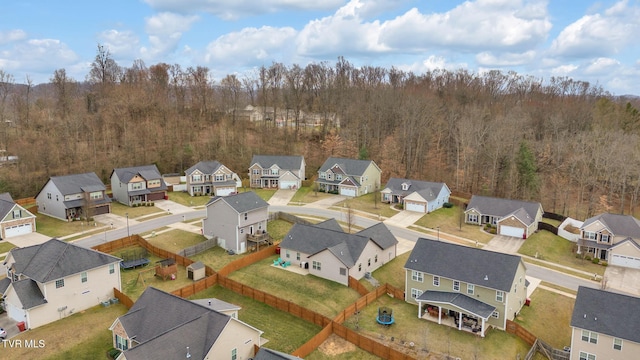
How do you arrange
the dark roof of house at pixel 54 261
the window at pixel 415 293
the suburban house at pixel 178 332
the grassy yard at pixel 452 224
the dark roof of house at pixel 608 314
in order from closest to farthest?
the suburban house at pixel 178 332 < the dark roof of house at pixel 608 314 < the dark roof of house at pixel 54 261 < the window at pixel 415 293 < the grassy yard at pixel 452 224

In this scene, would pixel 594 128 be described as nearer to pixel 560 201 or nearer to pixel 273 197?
pixel 560 201

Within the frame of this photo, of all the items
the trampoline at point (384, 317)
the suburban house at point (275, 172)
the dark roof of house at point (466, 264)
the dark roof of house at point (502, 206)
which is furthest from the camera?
the suburban house at point (275, 172)

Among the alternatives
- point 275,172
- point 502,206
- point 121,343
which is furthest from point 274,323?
point 275,172

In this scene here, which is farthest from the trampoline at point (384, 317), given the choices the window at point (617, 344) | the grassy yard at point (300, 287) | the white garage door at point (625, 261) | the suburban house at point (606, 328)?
the white garage door at point (625, 261)

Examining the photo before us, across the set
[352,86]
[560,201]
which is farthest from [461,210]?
[352,86]

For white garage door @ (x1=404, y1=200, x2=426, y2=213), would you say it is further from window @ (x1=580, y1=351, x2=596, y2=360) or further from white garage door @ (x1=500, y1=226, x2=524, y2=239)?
window @ (x1=580, y1=351, x2=596, y2=360)

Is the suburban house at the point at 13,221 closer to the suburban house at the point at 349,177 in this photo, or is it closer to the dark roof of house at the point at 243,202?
the dark roof of house at the point at 243,202

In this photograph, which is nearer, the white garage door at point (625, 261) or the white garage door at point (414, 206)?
the white garage door at point (625, 261)

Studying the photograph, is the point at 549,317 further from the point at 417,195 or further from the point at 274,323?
the point at 417,195
